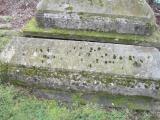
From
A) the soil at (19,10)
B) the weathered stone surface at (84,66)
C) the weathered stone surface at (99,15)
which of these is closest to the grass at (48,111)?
the weathered stone surface at (84,66)

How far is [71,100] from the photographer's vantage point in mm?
4371

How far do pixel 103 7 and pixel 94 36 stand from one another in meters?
0.42

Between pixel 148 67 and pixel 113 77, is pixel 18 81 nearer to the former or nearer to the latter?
pixel 113 77

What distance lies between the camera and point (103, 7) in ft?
15.1

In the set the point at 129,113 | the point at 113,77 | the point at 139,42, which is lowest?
the point at 129,113

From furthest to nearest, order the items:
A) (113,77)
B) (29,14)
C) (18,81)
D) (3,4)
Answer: (3,4)
(29,14)
(18,81)
(113,77)

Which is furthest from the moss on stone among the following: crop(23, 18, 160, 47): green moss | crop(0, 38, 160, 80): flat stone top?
crop(0, 38, 160, 80): flat stone top

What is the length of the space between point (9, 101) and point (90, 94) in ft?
3.44

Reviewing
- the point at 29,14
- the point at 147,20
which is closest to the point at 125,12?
the point at 147,20

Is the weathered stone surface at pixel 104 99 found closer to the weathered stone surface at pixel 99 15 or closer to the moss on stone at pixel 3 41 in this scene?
the weathered stone surface at pixel 99 15

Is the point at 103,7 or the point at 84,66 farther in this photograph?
the point at 103,7

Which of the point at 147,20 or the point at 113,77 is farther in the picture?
the point at 147,20

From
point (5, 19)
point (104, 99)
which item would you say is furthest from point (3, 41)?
point (104, 99)

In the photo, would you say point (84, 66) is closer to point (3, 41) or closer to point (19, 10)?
point (3, 41)
